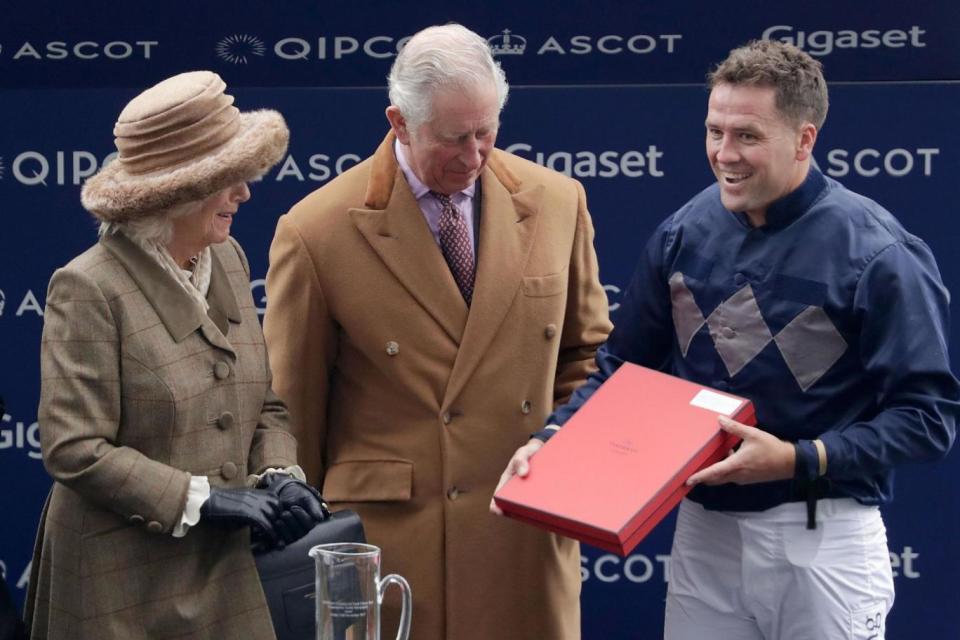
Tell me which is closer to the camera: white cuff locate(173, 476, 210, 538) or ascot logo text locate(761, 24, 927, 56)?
white cuff locate(173, 476, 210, 538)

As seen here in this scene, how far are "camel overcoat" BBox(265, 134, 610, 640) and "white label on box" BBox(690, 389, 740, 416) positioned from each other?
486 millimetres

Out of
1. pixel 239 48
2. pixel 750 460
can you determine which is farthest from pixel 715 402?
pixel 239 48

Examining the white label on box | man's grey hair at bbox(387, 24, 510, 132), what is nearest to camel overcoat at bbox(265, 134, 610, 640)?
man's grey hair at bbox(387, 24, 510, 132)

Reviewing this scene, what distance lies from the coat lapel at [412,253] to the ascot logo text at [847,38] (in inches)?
58.3

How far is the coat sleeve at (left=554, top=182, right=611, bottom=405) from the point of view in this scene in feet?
12.0

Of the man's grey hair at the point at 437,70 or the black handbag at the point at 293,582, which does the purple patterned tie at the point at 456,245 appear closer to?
the man's grey hair at the point at 437,70

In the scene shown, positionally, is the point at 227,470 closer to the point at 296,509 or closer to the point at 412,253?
the point at 296,509

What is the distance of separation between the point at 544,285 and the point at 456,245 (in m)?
0.21

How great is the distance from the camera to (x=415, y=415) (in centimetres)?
350

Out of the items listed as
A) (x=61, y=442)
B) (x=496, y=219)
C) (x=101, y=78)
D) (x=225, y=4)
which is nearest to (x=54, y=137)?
(x=101, y=78)

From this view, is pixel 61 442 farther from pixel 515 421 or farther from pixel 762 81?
pixel 762 81

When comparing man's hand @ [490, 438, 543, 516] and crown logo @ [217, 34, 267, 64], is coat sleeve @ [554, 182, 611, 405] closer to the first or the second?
man's hand @ [490, 438, 543, 516]

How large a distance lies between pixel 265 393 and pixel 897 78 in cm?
218

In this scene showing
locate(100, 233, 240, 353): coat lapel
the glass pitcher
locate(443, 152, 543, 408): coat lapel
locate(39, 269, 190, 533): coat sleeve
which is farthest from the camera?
locate(443, 152, 543, 408): coat lapel
